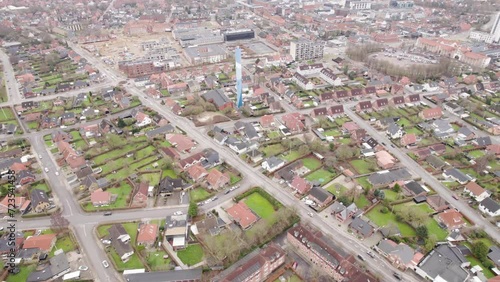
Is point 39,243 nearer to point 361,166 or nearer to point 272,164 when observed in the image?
point 272,164

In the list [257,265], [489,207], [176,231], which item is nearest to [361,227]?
[257,265]

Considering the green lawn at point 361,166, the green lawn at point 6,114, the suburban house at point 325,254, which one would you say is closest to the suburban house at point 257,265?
the suburban house at point 325,254

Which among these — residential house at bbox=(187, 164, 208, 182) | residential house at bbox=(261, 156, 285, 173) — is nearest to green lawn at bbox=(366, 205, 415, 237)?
residential house at bbox=(261, 156, 285, 173)

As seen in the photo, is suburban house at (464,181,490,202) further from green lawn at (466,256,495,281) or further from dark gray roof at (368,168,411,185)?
green lawn at (466,256,495,281)

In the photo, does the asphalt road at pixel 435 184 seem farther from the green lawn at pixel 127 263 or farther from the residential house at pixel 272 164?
the green lawn at pixel 127 263

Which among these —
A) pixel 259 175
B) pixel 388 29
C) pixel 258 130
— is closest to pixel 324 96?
pixel 258 130

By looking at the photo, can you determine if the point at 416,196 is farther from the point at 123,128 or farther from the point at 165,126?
the point at 123,128
